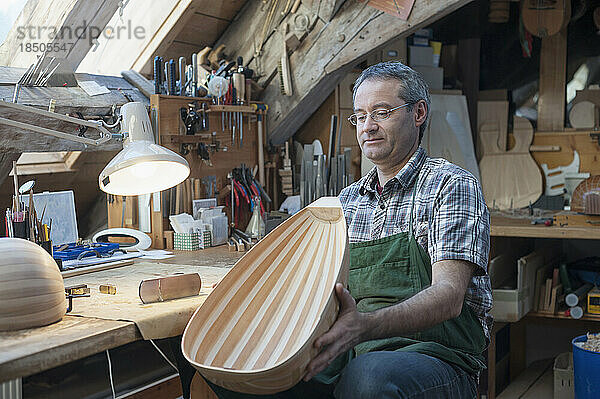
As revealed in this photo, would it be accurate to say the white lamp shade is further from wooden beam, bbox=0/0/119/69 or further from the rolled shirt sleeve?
the rolled shirt sleeve

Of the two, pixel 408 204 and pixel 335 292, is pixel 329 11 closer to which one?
pixel 408 204

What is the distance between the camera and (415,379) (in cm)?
173

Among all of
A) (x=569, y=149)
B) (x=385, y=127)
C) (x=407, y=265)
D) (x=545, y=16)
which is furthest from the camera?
(x=569, y=149)

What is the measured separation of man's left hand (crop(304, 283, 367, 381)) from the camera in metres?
1.55

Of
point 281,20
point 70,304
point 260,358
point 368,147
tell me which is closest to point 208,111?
point 281,20

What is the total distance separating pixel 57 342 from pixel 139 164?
89 centimetres

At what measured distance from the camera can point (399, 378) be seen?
1.70m

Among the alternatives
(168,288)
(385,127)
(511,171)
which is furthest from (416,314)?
(511,171)

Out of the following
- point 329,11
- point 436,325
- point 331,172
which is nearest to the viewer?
point 436,325

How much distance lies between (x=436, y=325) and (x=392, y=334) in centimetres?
23

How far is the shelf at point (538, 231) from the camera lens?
3205mm

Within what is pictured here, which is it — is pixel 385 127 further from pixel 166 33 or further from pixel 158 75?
pixel 166 33

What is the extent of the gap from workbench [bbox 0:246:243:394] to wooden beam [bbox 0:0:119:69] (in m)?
1.55

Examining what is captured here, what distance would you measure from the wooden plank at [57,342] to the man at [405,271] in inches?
15.3
